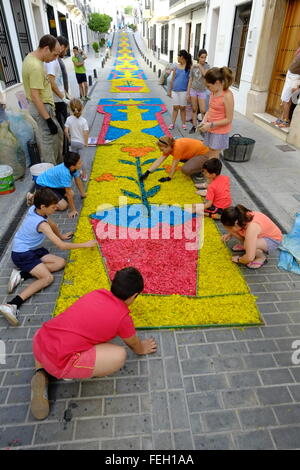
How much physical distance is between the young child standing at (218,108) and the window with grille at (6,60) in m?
5.75

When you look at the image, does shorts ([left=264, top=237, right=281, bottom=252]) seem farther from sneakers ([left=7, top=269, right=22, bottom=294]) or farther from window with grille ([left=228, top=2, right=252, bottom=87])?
window with grille ([left=228, top=2, right=252, bottom=87])

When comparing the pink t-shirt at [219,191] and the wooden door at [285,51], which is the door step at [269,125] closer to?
the wooden door at [285,51]

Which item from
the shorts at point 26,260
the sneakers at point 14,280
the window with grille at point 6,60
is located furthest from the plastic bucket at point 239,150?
the window with grille at point 6,60

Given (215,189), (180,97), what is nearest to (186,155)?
(215,189)

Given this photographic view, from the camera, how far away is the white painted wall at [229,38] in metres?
8.45

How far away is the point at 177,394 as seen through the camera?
2.22 meters

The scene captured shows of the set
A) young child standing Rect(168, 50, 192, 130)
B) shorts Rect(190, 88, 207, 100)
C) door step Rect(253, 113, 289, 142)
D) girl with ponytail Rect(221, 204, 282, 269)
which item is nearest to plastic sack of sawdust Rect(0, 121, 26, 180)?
girl with ponytail Rect(221, 204, 282, 269)

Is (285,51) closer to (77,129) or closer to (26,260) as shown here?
(77,129)

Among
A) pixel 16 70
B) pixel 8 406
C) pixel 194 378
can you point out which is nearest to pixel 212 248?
pixel 194 378

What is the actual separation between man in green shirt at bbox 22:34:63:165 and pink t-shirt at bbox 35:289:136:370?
3764mm

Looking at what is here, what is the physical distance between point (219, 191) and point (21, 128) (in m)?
3.85

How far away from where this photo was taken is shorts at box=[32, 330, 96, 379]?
6.57ft

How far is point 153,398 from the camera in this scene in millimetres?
2189
